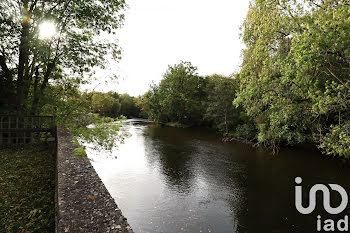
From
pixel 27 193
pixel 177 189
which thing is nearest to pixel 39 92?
pixel 27 193

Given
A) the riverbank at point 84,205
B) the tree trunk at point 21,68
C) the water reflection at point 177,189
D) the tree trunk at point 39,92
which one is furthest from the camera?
the tree trunk at point 39,92

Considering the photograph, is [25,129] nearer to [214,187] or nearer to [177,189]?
[177,189]

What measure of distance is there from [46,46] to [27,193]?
7.24 m

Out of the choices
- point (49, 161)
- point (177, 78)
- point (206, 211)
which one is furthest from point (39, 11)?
point (177, 78)

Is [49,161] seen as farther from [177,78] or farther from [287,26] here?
[177,78]

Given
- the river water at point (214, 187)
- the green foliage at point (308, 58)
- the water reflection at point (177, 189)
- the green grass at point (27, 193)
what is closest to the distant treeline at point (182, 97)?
the river water at point (214, 187)

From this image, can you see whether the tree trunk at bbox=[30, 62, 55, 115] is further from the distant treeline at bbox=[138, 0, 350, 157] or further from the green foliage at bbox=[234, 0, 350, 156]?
Result: the green foliage at bbox=[234, 0, 350, 156]

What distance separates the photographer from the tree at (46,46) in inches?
366

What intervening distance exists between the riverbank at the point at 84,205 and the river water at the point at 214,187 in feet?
9.67

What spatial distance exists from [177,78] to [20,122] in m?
36.5

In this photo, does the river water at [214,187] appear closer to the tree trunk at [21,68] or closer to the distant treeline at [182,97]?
the tree trunk at [21,68]

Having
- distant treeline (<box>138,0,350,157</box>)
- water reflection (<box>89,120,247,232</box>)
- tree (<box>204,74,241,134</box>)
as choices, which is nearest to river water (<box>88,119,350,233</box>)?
water reflection (<box>89,120,247,232</box>)

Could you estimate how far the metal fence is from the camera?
10258 mm

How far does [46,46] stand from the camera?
30.9 feet
